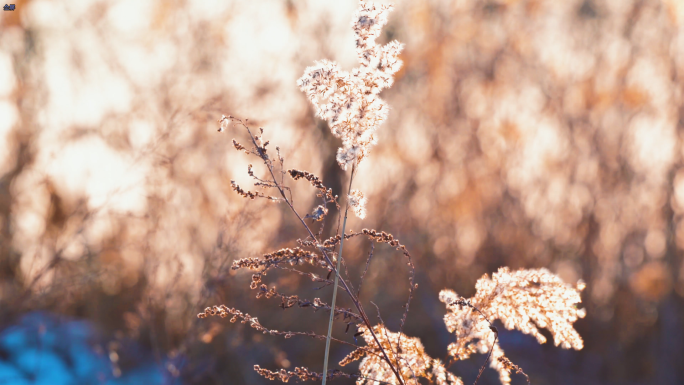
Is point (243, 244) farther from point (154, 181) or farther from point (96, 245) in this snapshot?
point (96, 245)

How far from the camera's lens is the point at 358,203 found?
3.31 feet

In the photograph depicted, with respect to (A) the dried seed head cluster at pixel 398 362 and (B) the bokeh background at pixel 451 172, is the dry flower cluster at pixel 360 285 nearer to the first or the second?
(A) the dried seed head cluster at pixel 398 362

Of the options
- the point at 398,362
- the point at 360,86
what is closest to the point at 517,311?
the point at 398,362

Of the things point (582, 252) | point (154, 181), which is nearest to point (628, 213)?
point (582, 252)

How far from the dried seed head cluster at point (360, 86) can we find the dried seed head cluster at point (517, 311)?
16.6 inches

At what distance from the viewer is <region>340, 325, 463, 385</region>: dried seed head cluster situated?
105 centimetres

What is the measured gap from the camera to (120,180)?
268cm

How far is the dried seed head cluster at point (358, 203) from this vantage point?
100 centimetres

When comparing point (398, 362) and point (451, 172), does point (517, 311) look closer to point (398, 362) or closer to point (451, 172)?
point (398, 362)

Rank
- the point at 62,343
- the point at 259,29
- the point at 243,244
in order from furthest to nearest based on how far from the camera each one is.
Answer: the point at 259,29 < the point at 62,343 < the point at 243,244

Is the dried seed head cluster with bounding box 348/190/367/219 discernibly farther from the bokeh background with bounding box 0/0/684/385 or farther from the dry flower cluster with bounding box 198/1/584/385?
the bokeh background with bounding box 0/0/684/385

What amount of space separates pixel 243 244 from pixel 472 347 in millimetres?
1723

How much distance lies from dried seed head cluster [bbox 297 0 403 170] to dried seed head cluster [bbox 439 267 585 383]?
1.38ft

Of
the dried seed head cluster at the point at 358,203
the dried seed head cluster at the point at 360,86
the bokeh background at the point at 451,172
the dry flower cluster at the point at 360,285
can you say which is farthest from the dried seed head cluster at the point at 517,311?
the bokeh background at the point at 451,172
